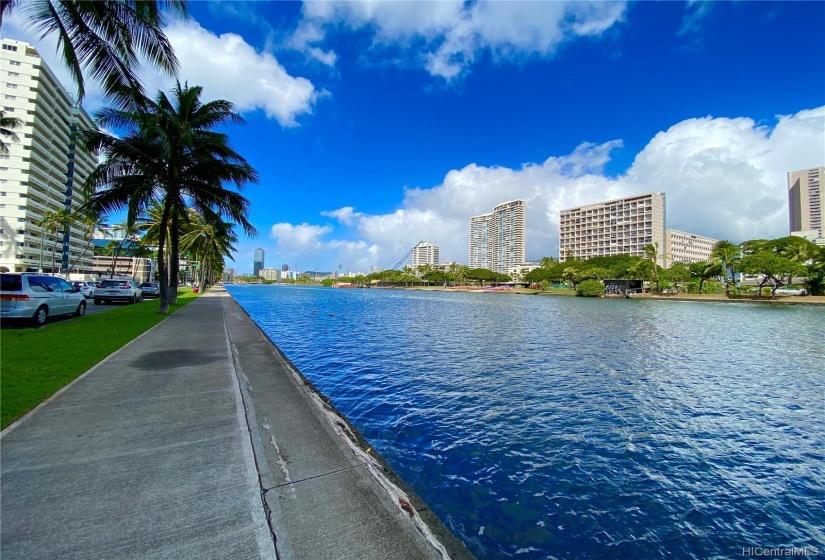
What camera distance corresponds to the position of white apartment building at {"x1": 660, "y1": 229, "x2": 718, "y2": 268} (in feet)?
459

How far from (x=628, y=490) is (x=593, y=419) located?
A: 8.32ft

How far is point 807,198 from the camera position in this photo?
14738 centimetres

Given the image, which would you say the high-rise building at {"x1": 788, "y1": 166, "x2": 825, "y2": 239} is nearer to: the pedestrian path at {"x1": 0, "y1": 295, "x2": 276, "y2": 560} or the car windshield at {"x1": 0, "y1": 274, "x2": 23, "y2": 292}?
the pedestrian path at {"x1": 0, "y1": 295, "x2": 276, "y2": 560}

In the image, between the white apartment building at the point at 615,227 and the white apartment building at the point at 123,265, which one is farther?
the white apartment building at the point at 615,227

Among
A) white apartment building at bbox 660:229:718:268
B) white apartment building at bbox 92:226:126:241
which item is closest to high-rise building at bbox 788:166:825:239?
white apartment building at bbox 660:229:718:268

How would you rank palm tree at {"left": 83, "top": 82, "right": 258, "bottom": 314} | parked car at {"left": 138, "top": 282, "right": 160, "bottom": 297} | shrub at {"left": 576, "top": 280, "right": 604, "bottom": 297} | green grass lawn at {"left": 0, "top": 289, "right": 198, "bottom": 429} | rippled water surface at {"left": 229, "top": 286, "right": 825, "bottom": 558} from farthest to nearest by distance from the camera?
shrub at {"left": 576, "top": 280, "right": 604, "bottom": 297} < parked car at {"left": 138, "top": 282, "right": 160, "bottom": 297} < palm tree at {"left": 83, "top": 82, "right": 258, "bottom": 314} < green grass lawn at {"left": 0, "top": 289, "right": 198, "bottom": 429} < rippled water surface at {"left": 229, "top": 286, "right": 825, "bottom": 558}

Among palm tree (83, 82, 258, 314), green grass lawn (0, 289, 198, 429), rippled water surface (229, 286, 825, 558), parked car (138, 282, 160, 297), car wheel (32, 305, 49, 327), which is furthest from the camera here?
parked car (138, 282, 160, 297)

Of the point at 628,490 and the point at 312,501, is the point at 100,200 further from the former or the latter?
the point at 628,490

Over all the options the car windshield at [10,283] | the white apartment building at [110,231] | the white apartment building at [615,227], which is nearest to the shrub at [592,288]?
the white apartment building at [615,227]

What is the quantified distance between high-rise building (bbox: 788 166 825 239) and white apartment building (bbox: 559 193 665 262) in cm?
6702

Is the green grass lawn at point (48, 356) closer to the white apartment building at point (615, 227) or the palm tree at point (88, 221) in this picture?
the palm tree at point (88, 221)

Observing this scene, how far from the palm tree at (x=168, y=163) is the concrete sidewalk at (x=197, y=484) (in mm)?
13999

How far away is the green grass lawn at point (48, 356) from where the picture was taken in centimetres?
520

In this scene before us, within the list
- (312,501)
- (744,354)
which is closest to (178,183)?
(312,501)
